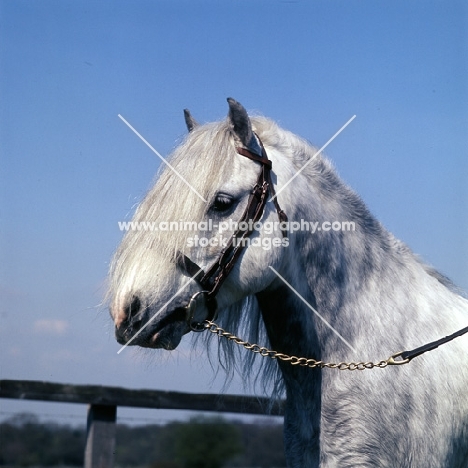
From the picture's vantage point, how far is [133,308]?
2.76 m

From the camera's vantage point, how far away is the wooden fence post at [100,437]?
5488 mm

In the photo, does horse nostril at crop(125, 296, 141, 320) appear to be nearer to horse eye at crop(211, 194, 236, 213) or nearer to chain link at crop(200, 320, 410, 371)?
chain link at crop(200, 320, 410, 371)

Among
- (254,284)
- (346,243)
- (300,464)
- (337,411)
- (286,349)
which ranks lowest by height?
(300,464)

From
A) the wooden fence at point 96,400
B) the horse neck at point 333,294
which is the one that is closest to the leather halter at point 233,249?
the horse neck at point 333,294

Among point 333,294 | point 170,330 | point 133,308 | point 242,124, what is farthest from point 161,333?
point 242,124

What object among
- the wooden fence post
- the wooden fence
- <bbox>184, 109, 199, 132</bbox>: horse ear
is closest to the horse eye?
<bbox>184, 109, 199, 132</bbox>: horse ear

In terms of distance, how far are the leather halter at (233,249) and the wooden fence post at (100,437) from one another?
3.04m

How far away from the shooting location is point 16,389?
554 centimetres

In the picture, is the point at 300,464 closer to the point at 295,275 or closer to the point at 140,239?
the point at 295,275

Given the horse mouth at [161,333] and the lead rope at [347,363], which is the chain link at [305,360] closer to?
the lead rope at [347,363]

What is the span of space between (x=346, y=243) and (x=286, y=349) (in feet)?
1.90

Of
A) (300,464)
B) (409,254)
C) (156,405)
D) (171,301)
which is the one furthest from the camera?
(156,405)

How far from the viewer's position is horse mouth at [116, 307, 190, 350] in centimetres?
278

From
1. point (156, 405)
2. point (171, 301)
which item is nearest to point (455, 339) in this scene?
point (171, 301)
